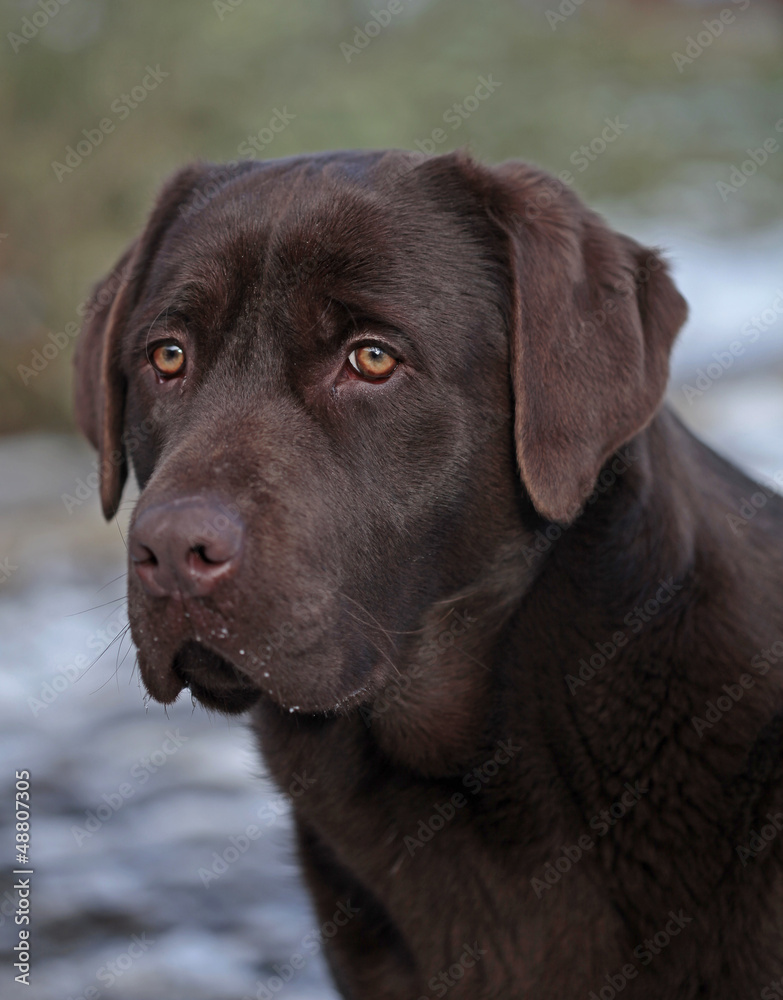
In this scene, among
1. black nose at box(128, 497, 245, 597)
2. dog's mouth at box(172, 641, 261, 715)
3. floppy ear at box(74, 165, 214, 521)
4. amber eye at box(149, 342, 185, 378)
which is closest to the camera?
black nose at box(128, 497, 245, 597)

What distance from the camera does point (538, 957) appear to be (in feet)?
7.94

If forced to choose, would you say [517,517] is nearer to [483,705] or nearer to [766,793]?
[483,705]

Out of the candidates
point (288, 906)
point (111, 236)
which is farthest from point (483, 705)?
point (111, 236)

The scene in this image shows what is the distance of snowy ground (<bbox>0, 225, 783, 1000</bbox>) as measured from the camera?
341 centimetres

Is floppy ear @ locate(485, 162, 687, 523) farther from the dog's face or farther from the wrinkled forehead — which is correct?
the wrinkled forehead

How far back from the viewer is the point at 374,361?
237 centimetres

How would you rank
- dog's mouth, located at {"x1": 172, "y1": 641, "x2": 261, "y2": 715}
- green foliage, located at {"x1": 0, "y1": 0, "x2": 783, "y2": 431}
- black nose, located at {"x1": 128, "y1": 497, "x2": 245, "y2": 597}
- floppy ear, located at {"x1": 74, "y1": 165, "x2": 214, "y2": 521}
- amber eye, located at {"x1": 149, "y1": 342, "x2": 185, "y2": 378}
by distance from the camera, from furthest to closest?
green foliage, located at {"x1": 0, "y1": 0, "x2": 783, "y2": 431}
floppy ear, located at {"x1": 74, "y1": 165, "x2": 214, "y2": 521}
amber eye, located at {"x1": 149, "y1": 342, "x2": 185, "y2": 378}
dog's mouth, located at {"x1": 172, "y1": 641, "x2": 261, "y2": 715}
black nose, located at {"x1": 128, "y1": 497, "x2": 245, "y2": 597}

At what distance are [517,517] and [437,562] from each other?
21 centimetres

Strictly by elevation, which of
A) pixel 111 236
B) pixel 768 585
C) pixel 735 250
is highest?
pixel 768 585

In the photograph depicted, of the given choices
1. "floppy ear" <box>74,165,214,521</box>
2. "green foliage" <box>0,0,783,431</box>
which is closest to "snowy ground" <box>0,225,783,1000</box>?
"floppy ear" <box>74,165,214,521</box>

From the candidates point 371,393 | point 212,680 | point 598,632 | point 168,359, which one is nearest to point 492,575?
point 598,632

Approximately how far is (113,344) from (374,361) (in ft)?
2.74

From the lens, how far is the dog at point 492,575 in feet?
7.59

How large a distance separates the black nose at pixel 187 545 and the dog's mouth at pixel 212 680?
0.16 meters
